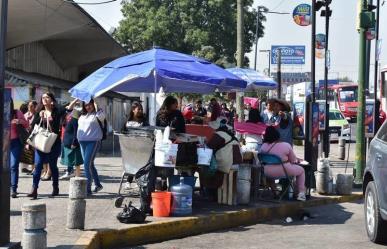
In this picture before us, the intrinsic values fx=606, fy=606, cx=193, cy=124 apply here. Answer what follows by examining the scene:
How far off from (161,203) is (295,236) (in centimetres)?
196

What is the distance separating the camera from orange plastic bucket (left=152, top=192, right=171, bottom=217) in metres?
8.71

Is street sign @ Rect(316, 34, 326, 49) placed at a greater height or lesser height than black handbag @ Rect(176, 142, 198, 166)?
greater

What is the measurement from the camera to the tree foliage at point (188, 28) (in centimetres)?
4875

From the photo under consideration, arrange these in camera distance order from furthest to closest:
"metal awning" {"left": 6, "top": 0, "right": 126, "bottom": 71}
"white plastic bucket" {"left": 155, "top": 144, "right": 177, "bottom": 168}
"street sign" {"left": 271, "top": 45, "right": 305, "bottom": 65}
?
"street sign" {"left": 271, "top": 45, "right": 305, "bottom": 65}
"metal awning" {"left": 6, "top": 0, "right": 126, "bottom": 71}
"white plastic bucket" {"left": 155, "top": 144, "right": 177, "bottom": 168}

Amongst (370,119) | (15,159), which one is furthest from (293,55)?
(15,159)

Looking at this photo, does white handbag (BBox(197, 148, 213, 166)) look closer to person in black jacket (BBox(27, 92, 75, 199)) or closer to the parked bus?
person in black jacket (BBox(27, 92, 75, 199))

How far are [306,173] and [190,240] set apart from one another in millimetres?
3516

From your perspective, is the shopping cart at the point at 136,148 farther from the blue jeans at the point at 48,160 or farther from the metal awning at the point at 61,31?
the metal awning at the point at 61,31

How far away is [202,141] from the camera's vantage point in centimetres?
950

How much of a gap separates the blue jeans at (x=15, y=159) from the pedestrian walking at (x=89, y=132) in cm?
106

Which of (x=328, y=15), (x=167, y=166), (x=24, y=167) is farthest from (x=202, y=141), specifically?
(x=328, y=15)

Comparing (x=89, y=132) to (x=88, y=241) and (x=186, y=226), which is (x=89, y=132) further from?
(x=88, y=241)

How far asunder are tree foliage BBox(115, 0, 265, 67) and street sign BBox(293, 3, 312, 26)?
1224 inches

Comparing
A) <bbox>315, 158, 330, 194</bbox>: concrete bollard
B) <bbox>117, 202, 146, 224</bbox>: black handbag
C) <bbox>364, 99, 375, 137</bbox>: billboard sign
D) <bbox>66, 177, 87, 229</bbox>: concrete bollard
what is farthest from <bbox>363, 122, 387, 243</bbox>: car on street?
<bbox>364, 99, 375, 137</bbox>: billboard sign
